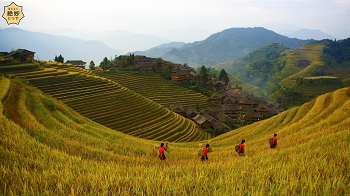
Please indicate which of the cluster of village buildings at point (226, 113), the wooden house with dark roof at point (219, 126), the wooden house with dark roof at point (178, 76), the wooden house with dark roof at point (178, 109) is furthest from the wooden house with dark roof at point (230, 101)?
the wooden house with dark roof at point (219, 126)

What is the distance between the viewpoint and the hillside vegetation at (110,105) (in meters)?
42.8

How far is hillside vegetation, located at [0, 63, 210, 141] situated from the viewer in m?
42.8

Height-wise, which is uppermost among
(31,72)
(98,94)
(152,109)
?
(31,72)

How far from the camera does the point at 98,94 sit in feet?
164

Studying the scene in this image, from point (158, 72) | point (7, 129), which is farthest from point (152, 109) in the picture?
point (158, 72)

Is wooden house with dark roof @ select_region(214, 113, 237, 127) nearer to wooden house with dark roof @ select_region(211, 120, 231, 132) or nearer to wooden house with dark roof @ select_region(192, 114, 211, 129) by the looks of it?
wooden house with dark roof @ select_region(211, 120, 231, 132)

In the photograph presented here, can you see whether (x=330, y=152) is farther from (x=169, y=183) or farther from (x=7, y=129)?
(x=7, y=129)

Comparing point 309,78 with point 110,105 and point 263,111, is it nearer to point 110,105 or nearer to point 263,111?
point 263,111

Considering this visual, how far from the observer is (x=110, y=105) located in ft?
156

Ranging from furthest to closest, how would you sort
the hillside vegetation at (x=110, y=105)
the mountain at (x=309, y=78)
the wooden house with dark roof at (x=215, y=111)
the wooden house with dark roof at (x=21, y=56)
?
the mountain at (x=309, y=78) → the wooden house with dark roof at (x=215, y=111) → the wooden house with dark roof at (x=21, y=56) → the hillside vegetation at (x=110, y=105)

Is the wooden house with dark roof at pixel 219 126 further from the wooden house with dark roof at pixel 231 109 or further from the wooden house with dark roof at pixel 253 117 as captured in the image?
the wooden house with dark roof at pixel 231 109

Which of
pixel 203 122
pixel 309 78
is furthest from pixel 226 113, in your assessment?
pixel 309 78

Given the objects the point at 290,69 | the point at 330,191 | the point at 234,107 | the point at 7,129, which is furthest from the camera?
the point at 290,69

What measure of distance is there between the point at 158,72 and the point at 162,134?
210ft
